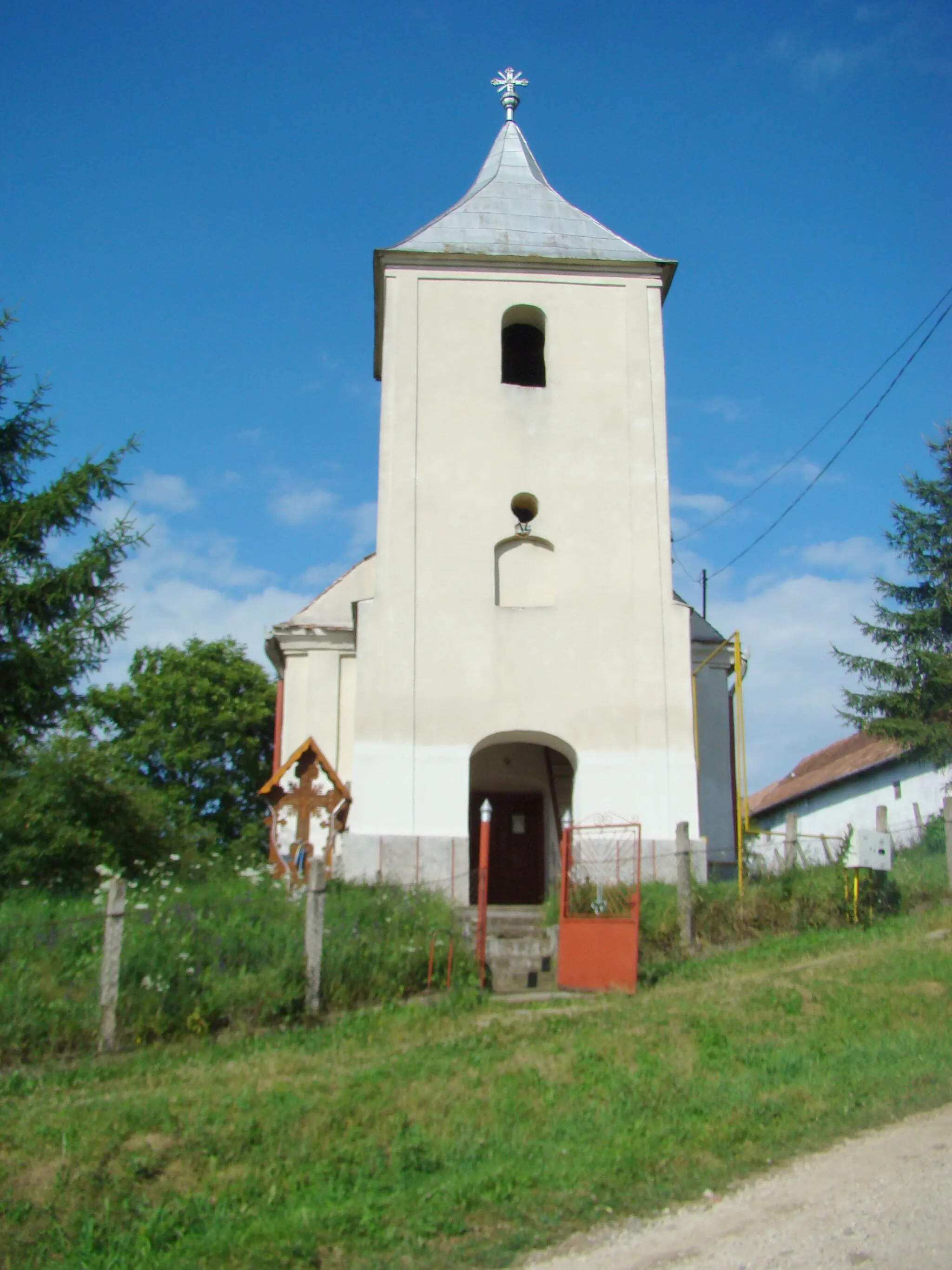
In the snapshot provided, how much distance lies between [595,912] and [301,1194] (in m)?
6.94

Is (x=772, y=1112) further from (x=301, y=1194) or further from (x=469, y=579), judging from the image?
(x=469, y=579)

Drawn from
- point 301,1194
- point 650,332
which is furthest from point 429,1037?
point 650,332

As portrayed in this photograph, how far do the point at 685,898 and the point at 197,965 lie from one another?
5690 millimetres

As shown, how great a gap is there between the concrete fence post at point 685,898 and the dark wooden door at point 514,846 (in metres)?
6.38

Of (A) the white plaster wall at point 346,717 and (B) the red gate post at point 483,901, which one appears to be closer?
(B) the red gate post at point 483,901

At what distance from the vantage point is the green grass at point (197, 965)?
9.70m

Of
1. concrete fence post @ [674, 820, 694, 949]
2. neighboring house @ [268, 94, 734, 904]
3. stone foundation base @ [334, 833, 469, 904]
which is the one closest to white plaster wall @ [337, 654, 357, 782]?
neighboring house @ [268, 94, 734, 904]

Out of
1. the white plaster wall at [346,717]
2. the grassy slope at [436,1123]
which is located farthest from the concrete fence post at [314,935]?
the white plaster wall at [346,717]

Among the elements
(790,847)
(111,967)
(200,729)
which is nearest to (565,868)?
(790,847)

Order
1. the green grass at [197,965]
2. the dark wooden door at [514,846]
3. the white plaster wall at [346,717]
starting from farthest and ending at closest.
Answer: the white plaster wall at [346,717] → the dark wooden door at [514,846] → the green grass at [197,965]

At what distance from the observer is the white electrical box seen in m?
14.1

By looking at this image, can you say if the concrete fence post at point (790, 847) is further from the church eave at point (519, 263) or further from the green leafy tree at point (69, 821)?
the church eave at point (519, 263)

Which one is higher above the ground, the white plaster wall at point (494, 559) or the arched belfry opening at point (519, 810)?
the white plaster wall at point (494, 559)

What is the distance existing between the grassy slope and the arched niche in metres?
8.66
